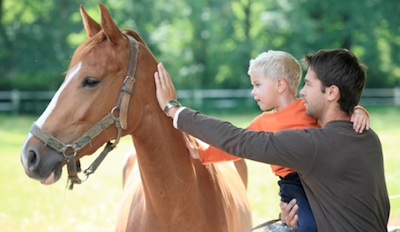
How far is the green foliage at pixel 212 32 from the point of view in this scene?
2680cm

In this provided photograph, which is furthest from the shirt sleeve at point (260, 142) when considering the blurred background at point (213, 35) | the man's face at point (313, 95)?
the blurred background at point (213, 35)

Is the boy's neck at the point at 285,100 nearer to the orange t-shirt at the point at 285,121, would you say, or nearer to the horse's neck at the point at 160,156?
the orange t-shirt at the point at 285,121

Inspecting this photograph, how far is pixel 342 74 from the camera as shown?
107 inches

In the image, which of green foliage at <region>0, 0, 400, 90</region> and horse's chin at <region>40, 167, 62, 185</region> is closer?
horse's chin at <region>40, 167, 62, 185</region>

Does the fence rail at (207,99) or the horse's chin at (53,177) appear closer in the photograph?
the horse's chin at (53,177)

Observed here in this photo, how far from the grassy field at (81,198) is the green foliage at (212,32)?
13.3 metres

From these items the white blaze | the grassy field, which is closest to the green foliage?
the grassy field

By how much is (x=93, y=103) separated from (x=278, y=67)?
981 mm

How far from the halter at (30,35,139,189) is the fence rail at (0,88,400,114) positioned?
67.7 feet

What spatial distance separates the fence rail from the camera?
23.1 meters

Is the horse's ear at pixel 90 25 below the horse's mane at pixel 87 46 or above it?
above

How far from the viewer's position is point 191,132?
280cm

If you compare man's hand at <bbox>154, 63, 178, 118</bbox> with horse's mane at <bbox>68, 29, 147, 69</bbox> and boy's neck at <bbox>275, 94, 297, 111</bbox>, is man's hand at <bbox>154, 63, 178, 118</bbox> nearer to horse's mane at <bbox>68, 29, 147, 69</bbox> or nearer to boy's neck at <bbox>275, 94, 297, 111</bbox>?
horse's mane at <bbox>68, 29, 147, 69</bbox>

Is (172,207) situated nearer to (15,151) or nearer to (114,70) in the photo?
(114,70)
